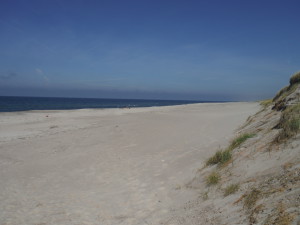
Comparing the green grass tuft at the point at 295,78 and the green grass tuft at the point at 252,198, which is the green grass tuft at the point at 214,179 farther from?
the green grass tuft at the point at 295,78

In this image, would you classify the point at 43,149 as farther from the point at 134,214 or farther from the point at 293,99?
the point at 293,99

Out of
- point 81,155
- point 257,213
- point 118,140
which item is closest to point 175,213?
point 257,213

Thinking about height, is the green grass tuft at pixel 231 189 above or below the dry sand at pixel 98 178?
above

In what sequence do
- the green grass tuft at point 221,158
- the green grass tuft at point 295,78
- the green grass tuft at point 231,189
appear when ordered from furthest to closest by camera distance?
the green grass tuft at point 295,78 → the green grass tuft at point 221,158 → the green grass tuft at point 231,189

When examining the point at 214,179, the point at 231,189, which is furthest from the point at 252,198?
the point at 214,179

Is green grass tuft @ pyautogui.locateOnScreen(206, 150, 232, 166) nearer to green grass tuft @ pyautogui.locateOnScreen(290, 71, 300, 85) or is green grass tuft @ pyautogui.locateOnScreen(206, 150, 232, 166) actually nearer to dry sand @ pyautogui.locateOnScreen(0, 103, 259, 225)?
dry sand @ pyautogui.locateOnScreen(0, 103, 259, 225)

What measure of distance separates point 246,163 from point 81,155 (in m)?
7.36

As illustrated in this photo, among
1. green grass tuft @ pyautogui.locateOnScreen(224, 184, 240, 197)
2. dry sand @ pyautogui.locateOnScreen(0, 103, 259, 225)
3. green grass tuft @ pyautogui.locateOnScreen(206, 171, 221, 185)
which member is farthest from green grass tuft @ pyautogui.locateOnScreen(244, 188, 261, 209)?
dry sand @ pyautogui.locateOnScreen(0, 103, 259, 225)

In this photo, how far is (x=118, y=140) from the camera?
13.0 m

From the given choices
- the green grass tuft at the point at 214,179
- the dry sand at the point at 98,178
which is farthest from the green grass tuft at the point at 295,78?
the green grass tuft at the point at 214,179

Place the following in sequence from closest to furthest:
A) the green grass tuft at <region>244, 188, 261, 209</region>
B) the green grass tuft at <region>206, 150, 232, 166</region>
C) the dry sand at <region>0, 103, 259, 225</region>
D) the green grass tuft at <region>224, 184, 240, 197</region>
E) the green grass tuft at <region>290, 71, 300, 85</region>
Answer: the green grass tuft at <region>244, 188, 261, 209</region>
the green grass tuft at <region>224, 184, 240, 197</region>
the dry sand at <region>0, 103, 259, 225</region>
the green grass tuft at <region>206, 150, 232, 166</region>
the green grass tuft at <region>290, 71, 300, 85</region>

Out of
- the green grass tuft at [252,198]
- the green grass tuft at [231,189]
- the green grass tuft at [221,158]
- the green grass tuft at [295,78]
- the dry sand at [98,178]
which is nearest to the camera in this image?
the green grass tuft at [252,198]

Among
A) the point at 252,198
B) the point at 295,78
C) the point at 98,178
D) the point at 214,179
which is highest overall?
the point at 295,78

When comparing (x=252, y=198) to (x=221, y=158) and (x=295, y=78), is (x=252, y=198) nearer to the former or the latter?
(x=221, y=158)
